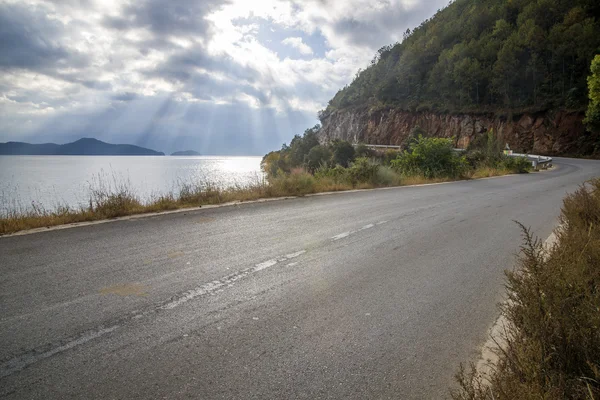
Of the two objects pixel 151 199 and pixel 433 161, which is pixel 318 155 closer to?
pixel 433 161

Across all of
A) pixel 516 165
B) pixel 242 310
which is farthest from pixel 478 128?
pixel 242 310

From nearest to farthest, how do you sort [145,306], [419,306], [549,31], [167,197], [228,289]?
[145,306] < [419,306] < [228,289] < [167,197] < [549,31]

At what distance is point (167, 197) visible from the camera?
10.4 metres

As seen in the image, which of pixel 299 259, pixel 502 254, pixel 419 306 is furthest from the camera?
pixel 502 254

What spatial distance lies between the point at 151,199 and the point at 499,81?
234 feet

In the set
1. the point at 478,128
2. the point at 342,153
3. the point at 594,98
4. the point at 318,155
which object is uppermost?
the point at 594,98

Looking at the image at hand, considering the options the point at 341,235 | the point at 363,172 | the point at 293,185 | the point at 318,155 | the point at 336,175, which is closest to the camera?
the point at 341,235

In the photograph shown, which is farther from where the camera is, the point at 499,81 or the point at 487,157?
the point at 499,81

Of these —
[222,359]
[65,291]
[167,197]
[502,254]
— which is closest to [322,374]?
[222,359]

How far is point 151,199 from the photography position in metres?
10.5

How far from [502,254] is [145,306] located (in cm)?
563

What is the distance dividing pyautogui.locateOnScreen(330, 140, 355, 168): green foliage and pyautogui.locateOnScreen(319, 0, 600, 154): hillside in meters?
27.0

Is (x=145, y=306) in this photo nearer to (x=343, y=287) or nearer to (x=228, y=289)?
(x=228, y=289)

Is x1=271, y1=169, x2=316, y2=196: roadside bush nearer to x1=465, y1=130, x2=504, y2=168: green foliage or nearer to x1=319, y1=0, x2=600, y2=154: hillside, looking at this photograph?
x1=465, y1=130, x2=504, y2=168: green foliage
